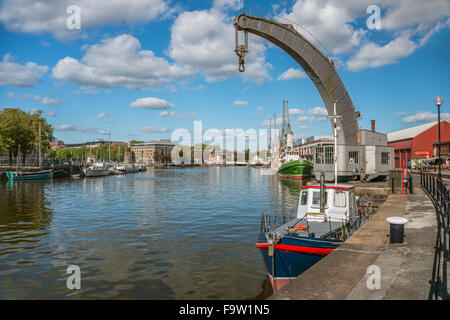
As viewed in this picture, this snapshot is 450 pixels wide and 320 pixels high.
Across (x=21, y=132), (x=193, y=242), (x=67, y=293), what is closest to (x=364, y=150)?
(x=193, y=242)

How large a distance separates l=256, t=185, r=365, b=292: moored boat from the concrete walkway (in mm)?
888

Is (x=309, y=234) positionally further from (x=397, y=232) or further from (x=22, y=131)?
(x=22, y=131)

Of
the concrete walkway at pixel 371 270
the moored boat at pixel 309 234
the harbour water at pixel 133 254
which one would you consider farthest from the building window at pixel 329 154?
the concrete walkway at pixel 371 270

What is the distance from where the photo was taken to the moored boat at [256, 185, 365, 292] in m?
10.7

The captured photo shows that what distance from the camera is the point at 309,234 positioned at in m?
11.2

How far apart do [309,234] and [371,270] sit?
337 cm

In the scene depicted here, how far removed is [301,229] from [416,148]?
2588 inches

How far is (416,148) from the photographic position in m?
66.6

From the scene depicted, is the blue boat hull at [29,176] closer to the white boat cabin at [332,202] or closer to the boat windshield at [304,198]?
the boat windshield at [304,198]

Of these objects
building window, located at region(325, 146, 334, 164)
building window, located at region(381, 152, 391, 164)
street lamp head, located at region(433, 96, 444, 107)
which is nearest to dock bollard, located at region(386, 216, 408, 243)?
street lamp head, located at region(433, 96, 444, 107)

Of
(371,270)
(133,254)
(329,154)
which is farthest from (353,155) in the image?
(371,270)

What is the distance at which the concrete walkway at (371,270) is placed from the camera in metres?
6.65

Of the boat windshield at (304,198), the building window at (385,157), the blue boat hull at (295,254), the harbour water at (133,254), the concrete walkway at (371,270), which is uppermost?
the building window at (385,157)

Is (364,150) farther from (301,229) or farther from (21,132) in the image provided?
(21,132)
